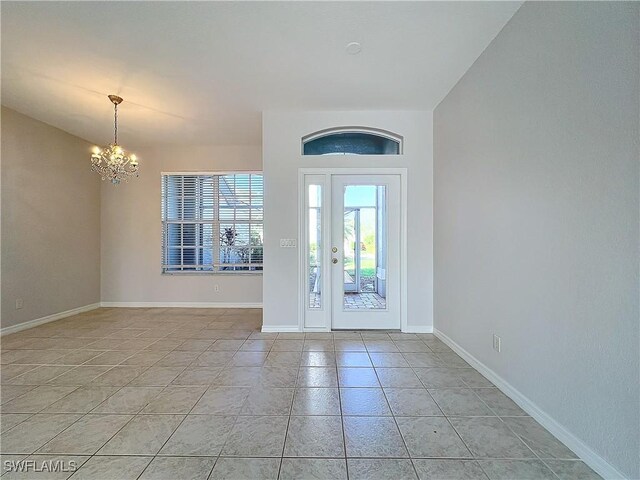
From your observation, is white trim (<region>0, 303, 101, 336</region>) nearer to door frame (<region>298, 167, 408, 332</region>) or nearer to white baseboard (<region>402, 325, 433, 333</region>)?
door frame (<region>298, 167, 408, 332</region>)

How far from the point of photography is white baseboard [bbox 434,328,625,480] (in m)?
1.45

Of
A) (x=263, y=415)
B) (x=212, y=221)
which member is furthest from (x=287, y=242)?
(x=212, y=221)

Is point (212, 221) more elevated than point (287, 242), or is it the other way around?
point (212, 221)

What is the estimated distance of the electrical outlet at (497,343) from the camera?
7.69 ft

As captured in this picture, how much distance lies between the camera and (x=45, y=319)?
433 centimetres

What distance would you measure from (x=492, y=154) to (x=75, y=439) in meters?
3.48

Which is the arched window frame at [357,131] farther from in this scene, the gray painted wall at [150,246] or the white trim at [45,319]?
the white trim at [45,319]

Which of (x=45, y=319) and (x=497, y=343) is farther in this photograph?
(x=45, y=319)

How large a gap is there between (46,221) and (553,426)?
613 centimetres

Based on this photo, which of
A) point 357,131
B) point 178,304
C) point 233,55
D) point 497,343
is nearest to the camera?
point 497,343

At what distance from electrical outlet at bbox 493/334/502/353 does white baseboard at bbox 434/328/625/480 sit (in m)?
0.20

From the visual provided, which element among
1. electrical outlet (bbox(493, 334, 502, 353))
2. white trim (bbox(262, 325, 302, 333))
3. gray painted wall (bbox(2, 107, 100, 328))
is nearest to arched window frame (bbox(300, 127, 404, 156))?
white trim (bbox(262, 325, 302, 333))

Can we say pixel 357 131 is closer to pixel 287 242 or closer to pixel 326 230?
pixel 326 230

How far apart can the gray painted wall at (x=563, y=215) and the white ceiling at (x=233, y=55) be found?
1.79ft
